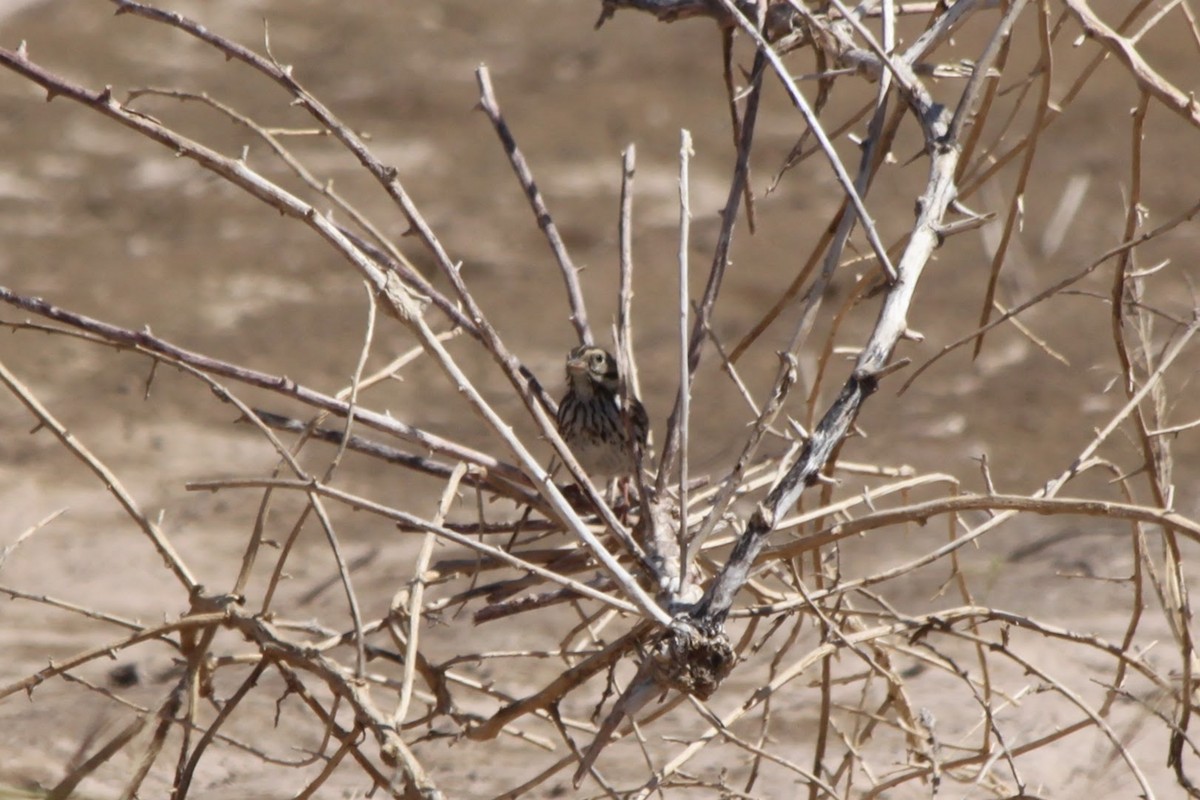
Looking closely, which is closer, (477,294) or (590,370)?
(590,370)

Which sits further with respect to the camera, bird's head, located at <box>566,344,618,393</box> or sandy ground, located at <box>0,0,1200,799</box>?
sandy ground, located at <box>0,0,1200,799</box>

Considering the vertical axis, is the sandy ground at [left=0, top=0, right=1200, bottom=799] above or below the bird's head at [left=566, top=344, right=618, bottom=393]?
above

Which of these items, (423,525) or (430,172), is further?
(430,172)

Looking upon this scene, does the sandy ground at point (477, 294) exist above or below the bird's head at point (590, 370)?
above

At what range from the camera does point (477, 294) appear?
8.39m

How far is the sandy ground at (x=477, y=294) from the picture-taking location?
525cm

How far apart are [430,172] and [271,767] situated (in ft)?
17.6

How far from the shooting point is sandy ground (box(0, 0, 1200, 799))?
17.2 ft

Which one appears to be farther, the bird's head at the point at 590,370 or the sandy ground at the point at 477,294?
the sandy ground at the point at 477,294

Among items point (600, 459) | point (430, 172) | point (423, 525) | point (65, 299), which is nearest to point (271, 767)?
point (600, 459)

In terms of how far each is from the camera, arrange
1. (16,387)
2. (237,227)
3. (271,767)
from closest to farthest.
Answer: (16,387) → (271,767) → (237,227)

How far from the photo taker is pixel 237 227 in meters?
8.92

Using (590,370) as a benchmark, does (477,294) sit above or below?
above

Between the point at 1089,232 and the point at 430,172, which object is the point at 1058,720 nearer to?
the point at 1089,232
